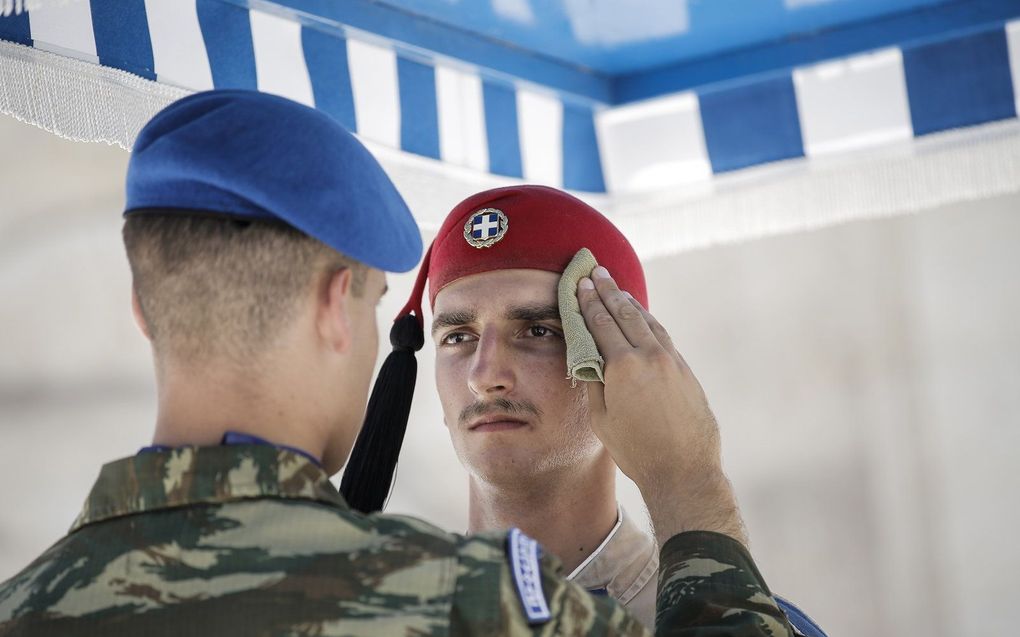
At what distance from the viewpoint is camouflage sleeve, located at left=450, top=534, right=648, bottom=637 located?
1422mm

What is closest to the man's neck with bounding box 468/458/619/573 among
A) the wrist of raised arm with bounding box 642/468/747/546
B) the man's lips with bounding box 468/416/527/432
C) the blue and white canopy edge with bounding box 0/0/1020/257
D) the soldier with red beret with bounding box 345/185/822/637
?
the soldier with red beret with bounding box 345/185/822/637

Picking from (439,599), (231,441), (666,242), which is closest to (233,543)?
(231,441)

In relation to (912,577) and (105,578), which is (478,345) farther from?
(912,577)

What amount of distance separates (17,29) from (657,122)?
1.98 meters

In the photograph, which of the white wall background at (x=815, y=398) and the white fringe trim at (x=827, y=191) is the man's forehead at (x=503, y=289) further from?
the white wall background at (x=815, y=398)

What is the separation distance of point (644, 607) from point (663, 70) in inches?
69.1

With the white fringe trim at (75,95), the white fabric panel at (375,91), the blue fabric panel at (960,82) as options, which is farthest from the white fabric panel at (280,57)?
the blue fabric panel at (960,82)

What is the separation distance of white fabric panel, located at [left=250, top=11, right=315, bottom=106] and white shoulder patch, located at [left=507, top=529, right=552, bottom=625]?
4.85 feet

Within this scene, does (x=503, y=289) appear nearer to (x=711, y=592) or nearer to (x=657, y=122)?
(x=711, y=592)

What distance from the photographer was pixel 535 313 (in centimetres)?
260

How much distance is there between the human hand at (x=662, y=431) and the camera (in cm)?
192

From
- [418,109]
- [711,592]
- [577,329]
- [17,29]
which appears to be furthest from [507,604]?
[418,109]

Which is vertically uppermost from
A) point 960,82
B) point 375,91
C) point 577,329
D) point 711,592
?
point 375,91

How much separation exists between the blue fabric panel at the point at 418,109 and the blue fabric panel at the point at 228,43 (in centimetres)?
49
